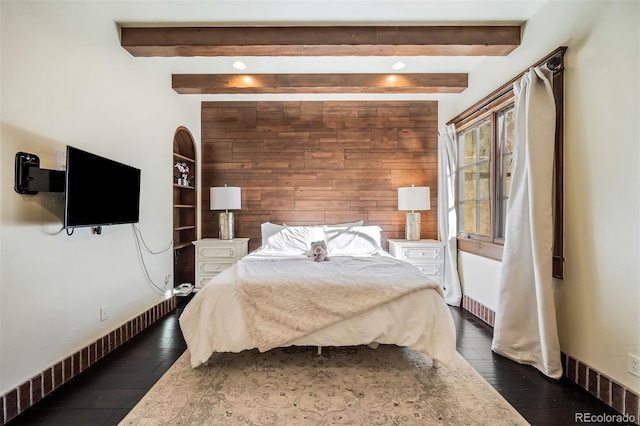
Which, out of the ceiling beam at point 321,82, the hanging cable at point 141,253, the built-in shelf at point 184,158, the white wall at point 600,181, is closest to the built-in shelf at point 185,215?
the built-in shelf at point 184,158

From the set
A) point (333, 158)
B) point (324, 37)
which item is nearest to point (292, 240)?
point (333, 158)

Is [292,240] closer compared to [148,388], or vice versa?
[148,388]

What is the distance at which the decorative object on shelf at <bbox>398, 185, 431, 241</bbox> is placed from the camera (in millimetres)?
3572

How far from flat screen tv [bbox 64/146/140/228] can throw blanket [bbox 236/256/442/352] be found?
1073 mm

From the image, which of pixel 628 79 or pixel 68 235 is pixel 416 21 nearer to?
pixel 628 79

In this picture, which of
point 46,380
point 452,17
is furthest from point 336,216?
point 46,380

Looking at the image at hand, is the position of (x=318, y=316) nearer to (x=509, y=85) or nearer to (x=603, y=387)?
(x=603, y=387)

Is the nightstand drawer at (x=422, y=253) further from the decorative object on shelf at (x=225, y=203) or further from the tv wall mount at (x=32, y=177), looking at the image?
the tv wall mount at (x=32, y=177)

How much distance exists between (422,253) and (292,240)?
162 cm

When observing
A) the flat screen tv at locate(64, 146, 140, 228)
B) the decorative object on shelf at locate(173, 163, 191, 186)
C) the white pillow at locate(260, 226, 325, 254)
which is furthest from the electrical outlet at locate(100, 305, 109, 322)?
the decorative object on shelf at locate(173, 163, 191, 186)

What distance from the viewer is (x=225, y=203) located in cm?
364

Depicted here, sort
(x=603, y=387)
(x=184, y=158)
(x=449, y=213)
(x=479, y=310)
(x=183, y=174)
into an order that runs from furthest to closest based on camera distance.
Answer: (x=183, y=174) → (x=184, y=158) → (x=449, y=213) → (x=479, y=310) → (x=603, y=387)

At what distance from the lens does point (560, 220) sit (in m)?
1.96

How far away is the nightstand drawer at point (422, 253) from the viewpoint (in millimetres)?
3521
